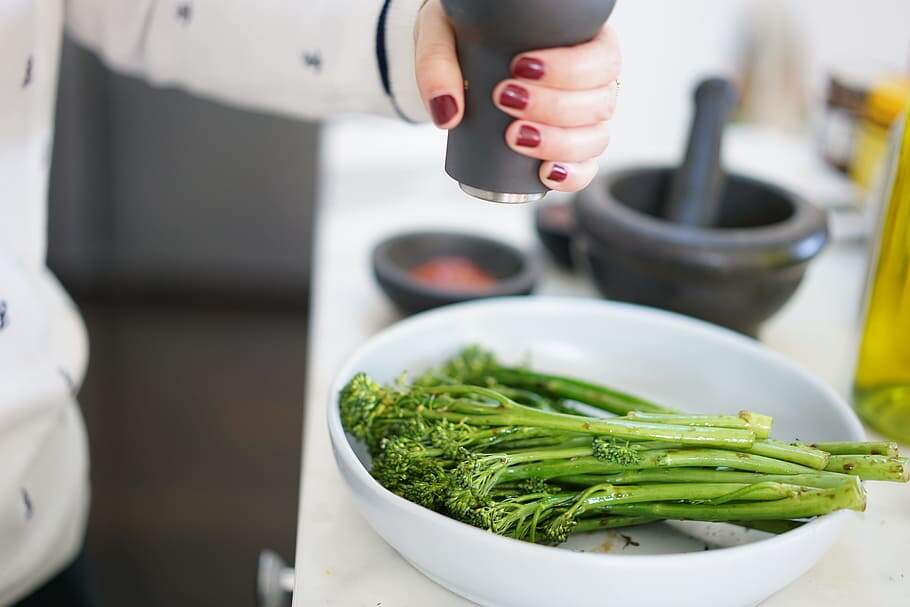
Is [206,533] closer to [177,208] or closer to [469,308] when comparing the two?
[177,208]

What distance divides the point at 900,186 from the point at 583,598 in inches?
20.3

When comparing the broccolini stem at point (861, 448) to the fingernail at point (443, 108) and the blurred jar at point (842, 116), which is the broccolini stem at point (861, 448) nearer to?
the fingernail at point (443, 108)

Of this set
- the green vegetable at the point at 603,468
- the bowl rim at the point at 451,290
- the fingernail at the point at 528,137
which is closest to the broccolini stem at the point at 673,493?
the green vegetable at the point at 603,468

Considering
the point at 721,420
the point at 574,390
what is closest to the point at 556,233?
the point at 574,390

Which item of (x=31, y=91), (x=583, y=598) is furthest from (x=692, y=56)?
(x=583, y=598)

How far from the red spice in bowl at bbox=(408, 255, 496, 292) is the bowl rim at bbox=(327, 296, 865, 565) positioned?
8 cm

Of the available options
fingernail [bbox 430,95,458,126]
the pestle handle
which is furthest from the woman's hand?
the pestle handle

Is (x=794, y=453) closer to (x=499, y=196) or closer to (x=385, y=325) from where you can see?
(x=499, y=196)

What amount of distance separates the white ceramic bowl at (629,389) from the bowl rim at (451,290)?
7cm

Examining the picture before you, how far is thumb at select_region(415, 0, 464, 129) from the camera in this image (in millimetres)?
622

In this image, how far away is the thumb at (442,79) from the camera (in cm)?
62

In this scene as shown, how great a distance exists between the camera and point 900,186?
0.84 metres

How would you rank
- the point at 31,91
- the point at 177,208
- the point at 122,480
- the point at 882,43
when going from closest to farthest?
the point at 31,91 < the point at 122,480 < the point at 882,43 < the point at 177,208

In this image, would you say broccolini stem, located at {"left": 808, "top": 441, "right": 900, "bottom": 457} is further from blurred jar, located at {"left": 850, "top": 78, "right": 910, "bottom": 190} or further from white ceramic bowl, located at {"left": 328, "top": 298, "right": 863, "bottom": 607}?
blurred jar, located at {"left": 850, "top": 78, "right": 910, "bottom": 190}
